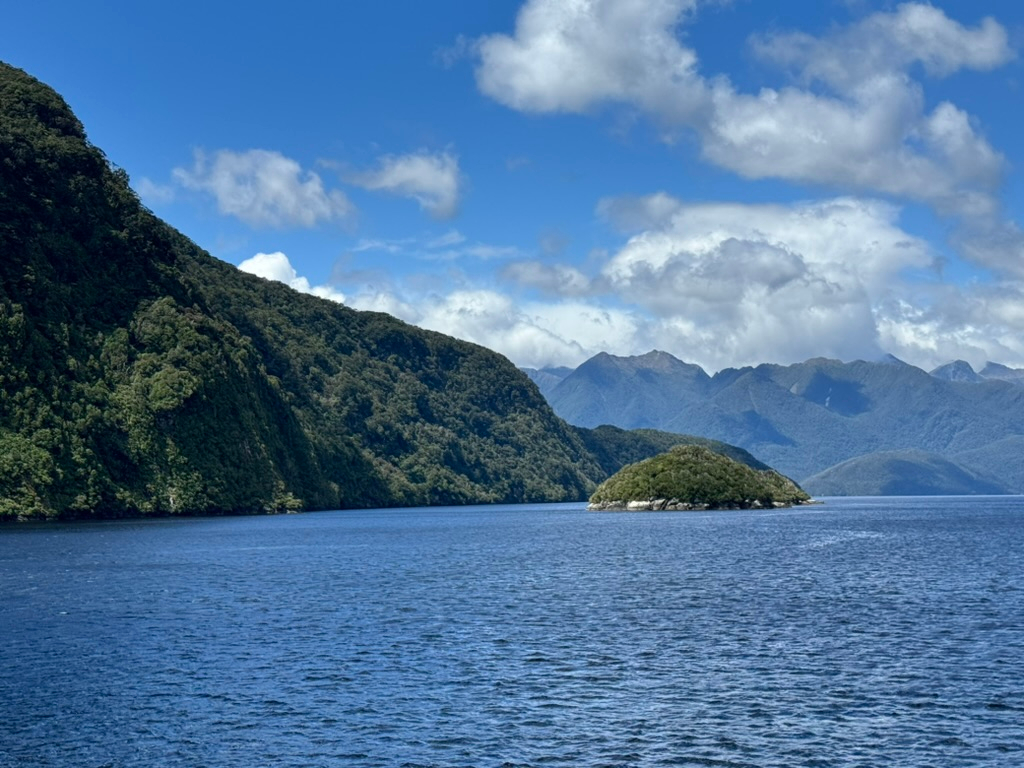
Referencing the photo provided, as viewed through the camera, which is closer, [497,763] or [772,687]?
[497,763]

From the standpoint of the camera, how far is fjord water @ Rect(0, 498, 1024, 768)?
1609 inches

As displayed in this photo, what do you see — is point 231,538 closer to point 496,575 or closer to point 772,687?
point 496,575

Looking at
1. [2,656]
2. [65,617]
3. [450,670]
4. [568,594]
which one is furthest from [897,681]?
[65,617]

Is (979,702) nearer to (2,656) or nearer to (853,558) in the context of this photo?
(2,656)

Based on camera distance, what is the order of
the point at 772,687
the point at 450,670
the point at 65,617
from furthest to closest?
the point at 65,617
the point at 450,670
the point at 772,687

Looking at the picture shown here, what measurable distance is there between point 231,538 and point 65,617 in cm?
9354

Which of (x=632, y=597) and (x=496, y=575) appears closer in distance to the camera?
(x=632, y=597)

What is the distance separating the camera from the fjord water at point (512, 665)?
1609 inches

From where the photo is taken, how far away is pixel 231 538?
165 meters

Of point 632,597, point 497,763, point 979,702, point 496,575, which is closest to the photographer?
point 497,763

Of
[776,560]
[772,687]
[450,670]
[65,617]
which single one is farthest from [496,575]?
[772,687]

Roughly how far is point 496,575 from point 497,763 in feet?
220

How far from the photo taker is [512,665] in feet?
184

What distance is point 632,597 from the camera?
85250 mm
